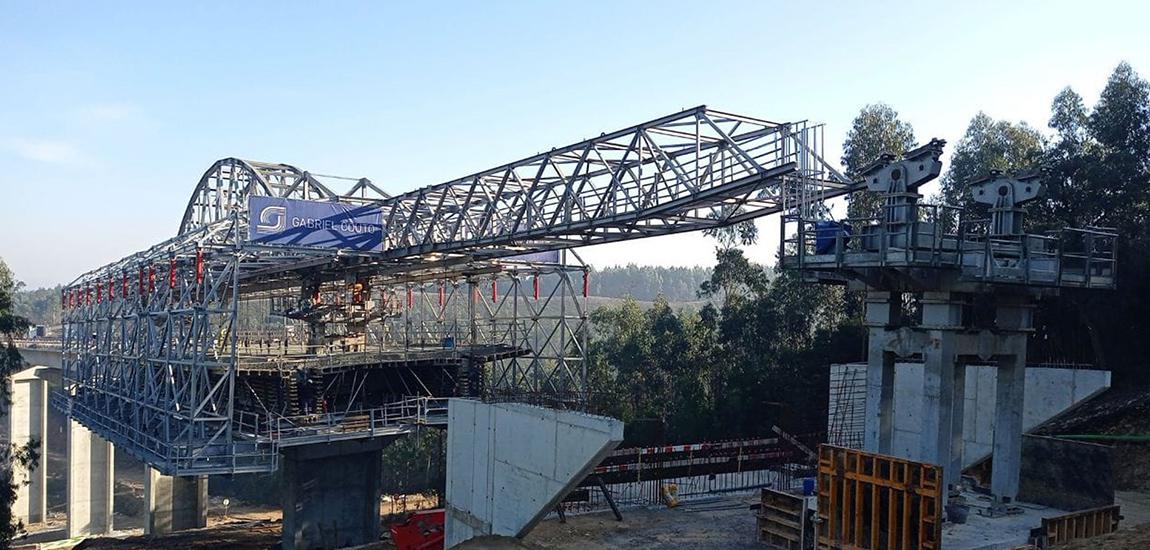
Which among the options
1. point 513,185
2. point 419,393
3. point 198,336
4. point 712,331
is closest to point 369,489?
point 419,393

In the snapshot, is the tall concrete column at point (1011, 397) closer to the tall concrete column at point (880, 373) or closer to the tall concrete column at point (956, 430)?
the tall concrete column at point (956, 430)

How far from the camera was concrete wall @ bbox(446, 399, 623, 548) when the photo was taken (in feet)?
55.6

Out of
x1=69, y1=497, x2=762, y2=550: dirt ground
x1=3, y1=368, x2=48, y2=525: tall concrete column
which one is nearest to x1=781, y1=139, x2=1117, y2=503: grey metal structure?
x1=69, y1=497, x2=762, y2=550: dirt ground

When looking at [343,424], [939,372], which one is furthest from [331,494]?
[939,372]

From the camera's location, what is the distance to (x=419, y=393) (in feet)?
108

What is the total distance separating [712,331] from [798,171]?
117 ft

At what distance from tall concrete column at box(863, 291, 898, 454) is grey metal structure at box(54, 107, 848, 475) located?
8.66 ft

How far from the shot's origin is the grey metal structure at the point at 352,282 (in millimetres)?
19828

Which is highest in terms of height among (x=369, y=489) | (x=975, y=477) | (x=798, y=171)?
(x=798, y=171)

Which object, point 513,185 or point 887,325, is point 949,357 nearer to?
point 887,325

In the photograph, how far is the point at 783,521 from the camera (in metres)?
17.2

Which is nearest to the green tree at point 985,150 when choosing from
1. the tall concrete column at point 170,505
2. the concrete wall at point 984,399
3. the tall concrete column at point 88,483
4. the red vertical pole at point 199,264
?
the concrete wall at point 984,399

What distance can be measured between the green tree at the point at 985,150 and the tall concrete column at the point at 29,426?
2245 inches

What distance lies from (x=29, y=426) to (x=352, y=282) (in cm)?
3752
